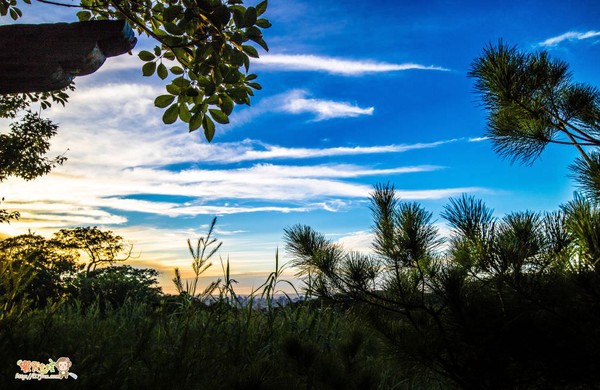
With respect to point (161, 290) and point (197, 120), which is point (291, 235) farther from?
point (161, 290)

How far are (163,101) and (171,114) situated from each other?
0.10 metres

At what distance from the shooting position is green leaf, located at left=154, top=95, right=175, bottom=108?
2.84m

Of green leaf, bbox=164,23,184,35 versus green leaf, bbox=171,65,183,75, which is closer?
green leaf, bbox=164,23,184,35

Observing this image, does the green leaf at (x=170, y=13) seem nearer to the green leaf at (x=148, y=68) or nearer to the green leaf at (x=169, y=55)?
the green leaf at (x=148, y=68)

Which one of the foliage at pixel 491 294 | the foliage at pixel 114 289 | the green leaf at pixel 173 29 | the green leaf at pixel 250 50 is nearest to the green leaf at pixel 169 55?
the green leaf at pixel 173 29

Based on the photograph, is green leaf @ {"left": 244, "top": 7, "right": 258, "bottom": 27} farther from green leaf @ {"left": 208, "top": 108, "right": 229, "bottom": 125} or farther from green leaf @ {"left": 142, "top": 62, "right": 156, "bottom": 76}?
green leaf @ {"left": 142, "top": 62, "right": 156, "bottom": 76}

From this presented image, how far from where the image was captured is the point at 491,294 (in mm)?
2908

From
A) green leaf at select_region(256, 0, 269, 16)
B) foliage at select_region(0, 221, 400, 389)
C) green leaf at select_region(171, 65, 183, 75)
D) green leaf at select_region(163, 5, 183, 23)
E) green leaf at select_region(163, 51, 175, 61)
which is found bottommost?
foliage at select_region(0, 221, 400, 389)

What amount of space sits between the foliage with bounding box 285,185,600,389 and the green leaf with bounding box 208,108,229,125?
1.35m

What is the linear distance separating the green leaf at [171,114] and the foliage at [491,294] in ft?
5.15

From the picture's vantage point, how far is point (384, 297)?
3.35m

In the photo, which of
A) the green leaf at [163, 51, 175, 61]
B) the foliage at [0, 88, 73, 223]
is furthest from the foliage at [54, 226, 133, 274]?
the green leaf at [163, 51, 175, 61]

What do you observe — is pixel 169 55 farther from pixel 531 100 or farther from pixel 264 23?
pixel 531 100

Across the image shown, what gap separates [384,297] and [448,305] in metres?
0.61
